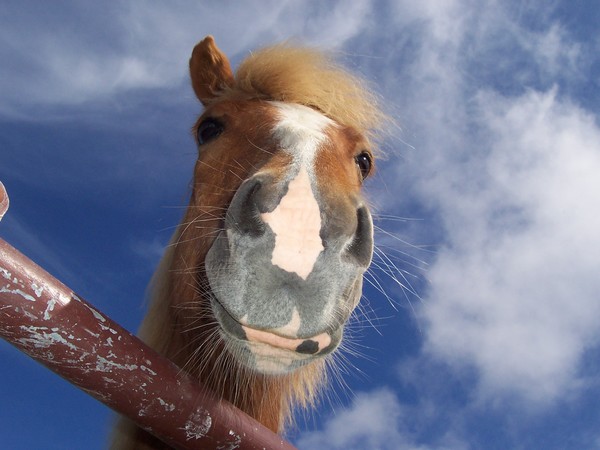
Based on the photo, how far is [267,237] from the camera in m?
1.99

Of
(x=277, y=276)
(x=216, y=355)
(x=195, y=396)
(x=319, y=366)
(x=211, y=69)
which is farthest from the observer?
(x=211, y=69)

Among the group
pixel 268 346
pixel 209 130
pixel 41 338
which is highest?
pixel 209 130

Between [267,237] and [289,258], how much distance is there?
127 millimetres

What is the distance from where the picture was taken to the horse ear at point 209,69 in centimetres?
355

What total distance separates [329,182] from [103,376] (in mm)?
1175

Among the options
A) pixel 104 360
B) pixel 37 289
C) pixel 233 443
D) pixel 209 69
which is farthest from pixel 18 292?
pixel 209 69

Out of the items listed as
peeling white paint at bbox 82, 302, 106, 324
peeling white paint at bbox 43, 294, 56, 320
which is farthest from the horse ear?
peeling white paint at bbox 43, 294, 56, 320

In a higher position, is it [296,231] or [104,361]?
[296,231]

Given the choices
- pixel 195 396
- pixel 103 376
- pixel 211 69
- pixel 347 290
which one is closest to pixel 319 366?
pixel 347 290

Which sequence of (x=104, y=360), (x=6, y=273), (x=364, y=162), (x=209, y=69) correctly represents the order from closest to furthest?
(x=6, y=273), (x=104, y=360), (x=364, y=162), (x=209, y=69)

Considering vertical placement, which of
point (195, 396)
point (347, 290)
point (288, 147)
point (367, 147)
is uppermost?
point (367, 147)

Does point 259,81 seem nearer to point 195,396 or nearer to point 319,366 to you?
point 319,366

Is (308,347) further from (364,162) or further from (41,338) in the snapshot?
(364,162)

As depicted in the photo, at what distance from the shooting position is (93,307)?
1.43 metres
